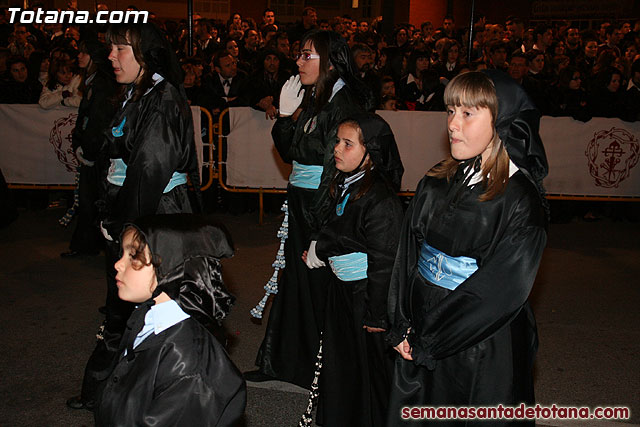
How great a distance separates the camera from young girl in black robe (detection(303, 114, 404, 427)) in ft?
12.3

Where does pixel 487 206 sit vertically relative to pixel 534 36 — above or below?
below

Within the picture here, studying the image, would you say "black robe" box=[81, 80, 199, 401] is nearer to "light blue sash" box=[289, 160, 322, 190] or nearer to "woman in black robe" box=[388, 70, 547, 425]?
"light blue sash" box=[289, 160, 322, 190]

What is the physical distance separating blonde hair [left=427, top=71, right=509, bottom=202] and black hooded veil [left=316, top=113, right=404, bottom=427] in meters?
0.94

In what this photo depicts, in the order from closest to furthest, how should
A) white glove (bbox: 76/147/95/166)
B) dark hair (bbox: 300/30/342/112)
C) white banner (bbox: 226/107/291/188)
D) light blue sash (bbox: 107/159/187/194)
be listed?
light blue sash (bbox: 107/159/187/194), dark hair (bbox: 300/30/342/112), white glove (bbox: 76/147/95/166), white banner (bbox: 226/107/291/188)

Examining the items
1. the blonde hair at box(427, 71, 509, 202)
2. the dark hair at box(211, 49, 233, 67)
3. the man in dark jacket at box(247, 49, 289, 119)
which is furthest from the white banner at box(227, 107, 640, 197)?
the blonde hair at box(427, 71, 509, 202)

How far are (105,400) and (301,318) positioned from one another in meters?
2.21

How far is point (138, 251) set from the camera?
2.61 m

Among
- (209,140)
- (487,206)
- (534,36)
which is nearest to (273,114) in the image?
(209,140)

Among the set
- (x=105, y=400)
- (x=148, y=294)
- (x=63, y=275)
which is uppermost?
(x=148, y=294)

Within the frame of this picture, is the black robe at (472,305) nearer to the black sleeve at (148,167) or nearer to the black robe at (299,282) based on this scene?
the black robe at (299,282)

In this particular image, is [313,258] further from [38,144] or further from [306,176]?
[38,144]

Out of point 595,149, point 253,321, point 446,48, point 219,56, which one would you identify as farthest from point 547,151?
point 253,321

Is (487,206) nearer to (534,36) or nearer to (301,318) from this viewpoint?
(301,318)

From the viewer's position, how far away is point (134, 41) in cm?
408
